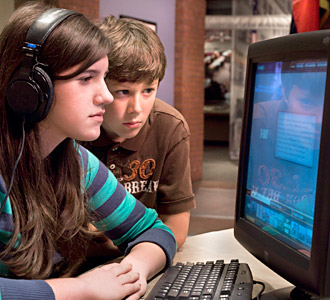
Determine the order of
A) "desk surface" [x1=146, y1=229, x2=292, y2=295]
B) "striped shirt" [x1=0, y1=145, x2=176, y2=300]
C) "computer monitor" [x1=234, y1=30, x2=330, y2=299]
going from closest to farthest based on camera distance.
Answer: "computer monitor" [x1=234, y1=30, x2=330, y2=299]
"desk surface" [x1=146, y1=229, x2=292, y2=295]
"striped shirt" [x1=0, y1=145, x2=176, y2=300]

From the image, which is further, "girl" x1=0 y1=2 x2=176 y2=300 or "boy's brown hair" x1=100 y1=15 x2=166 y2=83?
"boy's brown hair" x1=100 y1=15 x2=166 y2=83

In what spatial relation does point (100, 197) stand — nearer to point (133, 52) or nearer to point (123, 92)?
point (123, 92)

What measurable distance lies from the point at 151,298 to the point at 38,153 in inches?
15.9

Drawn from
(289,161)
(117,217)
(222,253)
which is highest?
(289,161)

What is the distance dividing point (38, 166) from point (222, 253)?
601 millimetres

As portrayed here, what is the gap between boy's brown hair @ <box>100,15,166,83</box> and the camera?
→ 4.59 feet

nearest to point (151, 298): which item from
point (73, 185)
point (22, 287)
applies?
point (22, 287)

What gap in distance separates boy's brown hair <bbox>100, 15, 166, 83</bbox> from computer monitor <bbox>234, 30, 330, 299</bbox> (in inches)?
15.1

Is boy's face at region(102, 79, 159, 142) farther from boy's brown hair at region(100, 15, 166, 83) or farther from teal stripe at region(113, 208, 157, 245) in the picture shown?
teal stripe at region(113, 208, 157, 245)

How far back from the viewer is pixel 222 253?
54.9 inches

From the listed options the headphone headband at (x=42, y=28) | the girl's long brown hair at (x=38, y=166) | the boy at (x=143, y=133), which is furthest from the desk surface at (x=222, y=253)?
the headphone headband at (x=42, y=28)

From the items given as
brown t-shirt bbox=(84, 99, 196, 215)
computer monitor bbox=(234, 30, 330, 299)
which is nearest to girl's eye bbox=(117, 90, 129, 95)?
brown t-shirt bbox=(84, 99, 196, 215)

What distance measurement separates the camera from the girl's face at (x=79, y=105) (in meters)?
1.03

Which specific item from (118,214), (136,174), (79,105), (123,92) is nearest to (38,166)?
(79,105)
